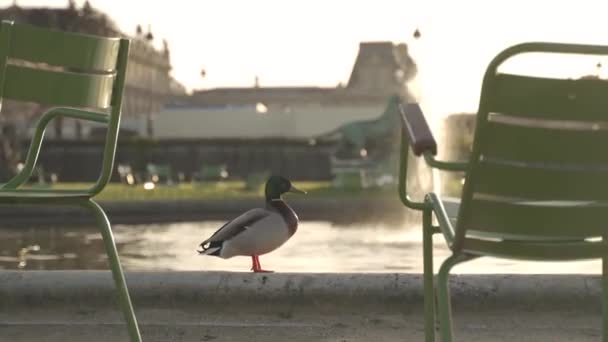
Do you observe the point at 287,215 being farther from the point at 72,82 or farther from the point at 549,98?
the point at 549,98

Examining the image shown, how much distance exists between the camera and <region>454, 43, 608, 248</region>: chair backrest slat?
1943mm

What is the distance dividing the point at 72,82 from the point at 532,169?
1210 mm

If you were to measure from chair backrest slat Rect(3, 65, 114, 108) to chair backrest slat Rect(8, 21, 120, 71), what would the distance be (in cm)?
5

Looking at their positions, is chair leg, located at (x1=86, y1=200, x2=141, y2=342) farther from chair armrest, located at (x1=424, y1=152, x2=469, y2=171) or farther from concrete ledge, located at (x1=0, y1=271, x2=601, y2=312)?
concrete ledge, located at (x1=0, y1=271, x2=601, y2=312)

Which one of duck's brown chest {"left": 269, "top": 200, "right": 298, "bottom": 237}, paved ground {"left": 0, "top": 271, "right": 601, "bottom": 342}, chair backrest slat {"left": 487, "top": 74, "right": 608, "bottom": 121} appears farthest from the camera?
duck's brown chest {"left": 269, "top": 200, "right": 298, "bottom": 237}

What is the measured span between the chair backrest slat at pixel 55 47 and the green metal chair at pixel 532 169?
862 mm

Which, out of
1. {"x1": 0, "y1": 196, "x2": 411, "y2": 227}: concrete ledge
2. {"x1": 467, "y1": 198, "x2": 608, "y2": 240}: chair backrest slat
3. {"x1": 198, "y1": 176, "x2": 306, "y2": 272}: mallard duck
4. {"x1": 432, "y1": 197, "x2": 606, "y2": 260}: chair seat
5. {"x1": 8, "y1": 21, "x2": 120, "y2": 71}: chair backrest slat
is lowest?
{"x1": 0, "y1": 196, "x2": 411, "y2": 227}: concrete ledge

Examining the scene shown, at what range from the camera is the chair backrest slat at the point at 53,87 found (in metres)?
2.51

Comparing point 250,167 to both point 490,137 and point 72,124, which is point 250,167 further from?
point 490,137

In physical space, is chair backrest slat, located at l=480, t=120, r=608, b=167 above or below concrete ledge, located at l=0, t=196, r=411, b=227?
above

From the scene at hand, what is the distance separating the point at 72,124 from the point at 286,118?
57.5 feet

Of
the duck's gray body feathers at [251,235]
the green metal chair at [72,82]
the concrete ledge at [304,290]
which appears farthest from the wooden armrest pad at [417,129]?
the duck's gray body feathers at [251,235]

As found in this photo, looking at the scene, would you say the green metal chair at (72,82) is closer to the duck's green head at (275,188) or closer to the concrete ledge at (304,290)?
the concrete ledge at (304,290)

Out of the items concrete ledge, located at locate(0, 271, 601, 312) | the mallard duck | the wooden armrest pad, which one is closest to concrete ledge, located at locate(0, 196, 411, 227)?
the mallard duck
